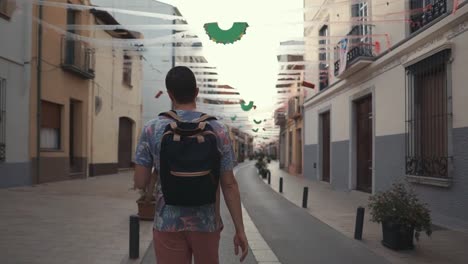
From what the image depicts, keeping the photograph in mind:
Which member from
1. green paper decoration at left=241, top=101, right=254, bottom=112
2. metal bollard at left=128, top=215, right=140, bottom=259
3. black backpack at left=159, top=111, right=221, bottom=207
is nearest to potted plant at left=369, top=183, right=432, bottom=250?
metal bollard at left=128, top=215, right=140, bottom=259

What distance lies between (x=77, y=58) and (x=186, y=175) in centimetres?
1695

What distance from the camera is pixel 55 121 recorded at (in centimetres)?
1716

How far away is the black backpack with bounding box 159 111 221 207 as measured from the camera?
2475 mm

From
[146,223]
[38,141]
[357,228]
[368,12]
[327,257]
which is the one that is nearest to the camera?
[327,257]

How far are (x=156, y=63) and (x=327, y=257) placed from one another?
19672 millimetres

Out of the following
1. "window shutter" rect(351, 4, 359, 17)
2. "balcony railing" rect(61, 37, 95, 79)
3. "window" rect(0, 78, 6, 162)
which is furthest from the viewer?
"balcony railing" rect(61, 37, 95, 79)

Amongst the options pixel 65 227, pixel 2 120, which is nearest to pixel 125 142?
pixel 2 120

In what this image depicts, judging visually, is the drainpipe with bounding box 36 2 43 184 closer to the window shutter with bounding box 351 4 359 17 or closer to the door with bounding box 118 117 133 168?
the window shutter with bounding box 351 4 359 17

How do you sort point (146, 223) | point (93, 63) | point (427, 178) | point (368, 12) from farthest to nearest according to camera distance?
point (93, 63), point (368, 12), point (427, 178), point (146, 223)

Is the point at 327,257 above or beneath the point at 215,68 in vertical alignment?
beneath

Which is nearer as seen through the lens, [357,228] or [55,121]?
[357,228]

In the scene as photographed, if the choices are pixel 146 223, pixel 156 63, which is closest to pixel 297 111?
pixel 156 63

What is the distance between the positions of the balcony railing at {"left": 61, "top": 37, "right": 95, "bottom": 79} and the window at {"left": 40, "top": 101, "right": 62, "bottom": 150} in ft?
5.13

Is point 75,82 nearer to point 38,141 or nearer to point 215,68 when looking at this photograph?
point 38,141
